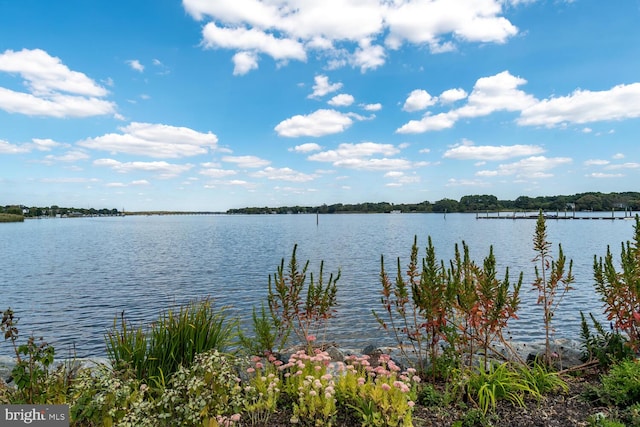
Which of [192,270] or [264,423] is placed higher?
[264,423]

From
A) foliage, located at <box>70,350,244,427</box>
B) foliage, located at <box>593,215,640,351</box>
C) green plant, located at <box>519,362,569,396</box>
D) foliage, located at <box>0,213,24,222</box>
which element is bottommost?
green plant, located at <box>519,362,569,396</box>

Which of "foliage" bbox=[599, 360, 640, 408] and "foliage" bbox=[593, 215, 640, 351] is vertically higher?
"foliage" bbox=[593, 215, 640, 351]

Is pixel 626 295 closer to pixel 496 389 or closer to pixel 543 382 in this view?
pixel 543 382

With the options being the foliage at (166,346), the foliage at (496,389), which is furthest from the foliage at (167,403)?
the foliage at (496,389)

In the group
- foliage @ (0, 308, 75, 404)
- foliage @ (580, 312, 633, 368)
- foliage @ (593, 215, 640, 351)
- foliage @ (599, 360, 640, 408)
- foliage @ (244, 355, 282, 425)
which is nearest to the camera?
foliage @ (0, 308, 75, 404)

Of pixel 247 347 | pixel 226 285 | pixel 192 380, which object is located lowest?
pixel 226 285

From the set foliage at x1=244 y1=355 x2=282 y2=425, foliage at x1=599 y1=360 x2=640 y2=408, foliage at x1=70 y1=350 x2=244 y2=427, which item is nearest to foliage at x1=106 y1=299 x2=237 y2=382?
foliage at x1=244 y1=355 x2=282 y2=425

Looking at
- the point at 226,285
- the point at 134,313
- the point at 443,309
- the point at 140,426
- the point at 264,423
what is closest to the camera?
the point at 140,426

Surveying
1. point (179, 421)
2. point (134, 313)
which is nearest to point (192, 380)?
point (179, 421)

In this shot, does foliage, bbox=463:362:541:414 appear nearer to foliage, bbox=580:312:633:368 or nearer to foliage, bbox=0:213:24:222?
foliage, bbox=580:312:633:368

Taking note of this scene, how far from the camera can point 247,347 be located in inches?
277

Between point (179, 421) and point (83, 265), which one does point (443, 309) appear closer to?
point (179, 421)

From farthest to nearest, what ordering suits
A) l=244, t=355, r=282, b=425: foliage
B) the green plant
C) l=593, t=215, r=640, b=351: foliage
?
l=593, t=215, r=640, b=351: foliage, the green plant, l=244, t=355, r=282, b=425: foliage

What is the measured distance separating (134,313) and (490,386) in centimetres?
1715
